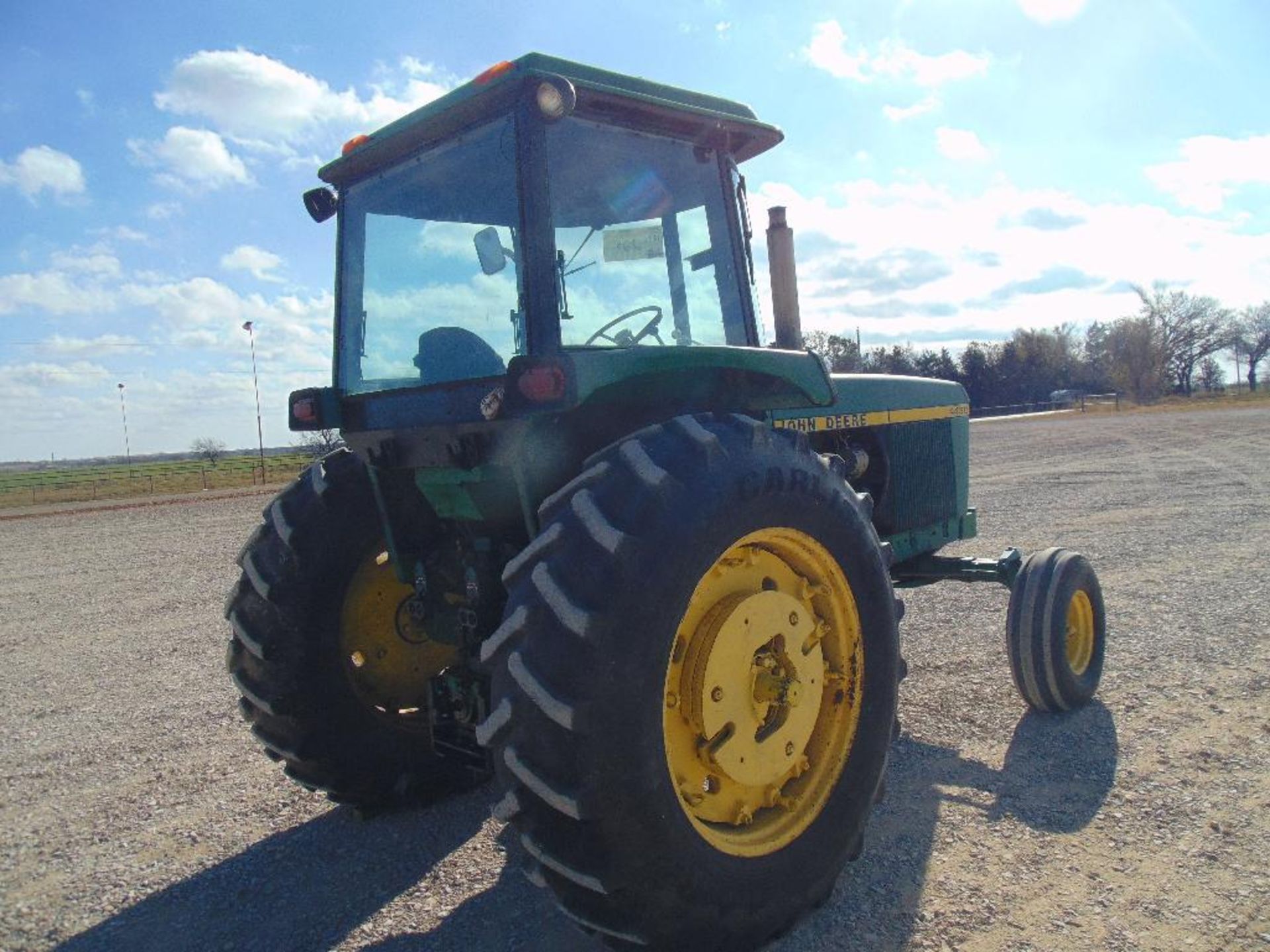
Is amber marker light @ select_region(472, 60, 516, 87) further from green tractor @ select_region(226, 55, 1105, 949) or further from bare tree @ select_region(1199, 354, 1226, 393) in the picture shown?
bare tree @ select_region(1199, 354, 1226, 393)

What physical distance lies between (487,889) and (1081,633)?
3.32 metres

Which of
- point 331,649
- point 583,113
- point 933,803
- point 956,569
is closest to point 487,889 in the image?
point 331,649

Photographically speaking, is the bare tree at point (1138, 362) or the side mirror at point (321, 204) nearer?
the side mirror at point (321, 204)

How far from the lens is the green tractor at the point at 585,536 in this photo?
7.32ft

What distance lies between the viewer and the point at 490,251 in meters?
3.06

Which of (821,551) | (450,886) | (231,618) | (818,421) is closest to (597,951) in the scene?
(450,886)

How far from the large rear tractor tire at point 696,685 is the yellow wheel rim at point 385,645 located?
1.55 metres

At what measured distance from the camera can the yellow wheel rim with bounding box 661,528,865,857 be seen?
2.59 meters

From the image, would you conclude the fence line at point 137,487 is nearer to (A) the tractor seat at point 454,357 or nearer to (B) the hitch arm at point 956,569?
(B) the hitch arm at point 956,569

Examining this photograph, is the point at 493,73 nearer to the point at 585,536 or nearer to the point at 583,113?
the point at 583,113

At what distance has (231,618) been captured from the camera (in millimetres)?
3611

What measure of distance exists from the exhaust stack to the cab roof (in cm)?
43

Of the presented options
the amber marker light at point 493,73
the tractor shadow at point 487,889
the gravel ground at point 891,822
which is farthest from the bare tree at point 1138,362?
the amber marker light at point 493,73

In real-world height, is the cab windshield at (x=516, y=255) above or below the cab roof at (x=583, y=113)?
below
